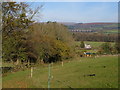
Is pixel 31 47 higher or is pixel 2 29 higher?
pixel 2 29

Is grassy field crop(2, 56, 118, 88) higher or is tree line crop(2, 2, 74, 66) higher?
tree line crop(2, 2, 74, 66)

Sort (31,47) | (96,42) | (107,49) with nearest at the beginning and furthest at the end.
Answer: (31,47), (107,49), (96,42)

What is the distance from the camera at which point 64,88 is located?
9.26 meters

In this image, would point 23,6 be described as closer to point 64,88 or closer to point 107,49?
point 64,88

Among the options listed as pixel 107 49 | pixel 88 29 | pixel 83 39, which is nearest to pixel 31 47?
pixel 107 49

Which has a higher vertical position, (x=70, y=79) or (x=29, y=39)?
(x=29, y=39)

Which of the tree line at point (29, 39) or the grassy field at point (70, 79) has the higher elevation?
the tree line at point (29, 39)

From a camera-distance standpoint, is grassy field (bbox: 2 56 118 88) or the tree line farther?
the tree line

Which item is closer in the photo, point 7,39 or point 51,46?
point 7,39

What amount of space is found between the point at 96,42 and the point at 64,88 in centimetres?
5141

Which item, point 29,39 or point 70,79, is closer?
point 70,79

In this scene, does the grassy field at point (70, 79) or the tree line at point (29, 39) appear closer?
the grassy field at point (70, 79)

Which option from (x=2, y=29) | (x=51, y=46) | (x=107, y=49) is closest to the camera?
(x=2, y=29)

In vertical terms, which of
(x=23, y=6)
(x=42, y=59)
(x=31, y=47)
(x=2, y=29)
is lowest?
(x=42, y=59)
